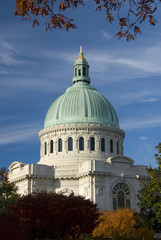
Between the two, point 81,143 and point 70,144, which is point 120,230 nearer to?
point 81,143

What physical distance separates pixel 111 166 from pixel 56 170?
8.51m

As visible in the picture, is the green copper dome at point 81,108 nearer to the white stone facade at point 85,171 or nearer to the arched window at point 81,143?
the white stone facade at point 85,171

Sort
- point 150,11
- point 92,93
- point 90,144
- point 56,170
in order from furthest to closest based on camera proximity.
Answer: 1. point 92,93
2. point 90,144
3. point 56,170
4. point 150,11

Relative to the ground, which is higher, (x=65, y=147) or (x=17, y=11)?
(x=65, y=147)

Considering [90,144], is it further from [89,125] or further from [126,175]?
[126,175]

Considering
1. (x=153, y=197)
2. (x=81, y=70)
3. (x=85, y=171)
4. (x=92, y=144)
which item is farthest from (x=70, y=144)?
(x=153, y=197)

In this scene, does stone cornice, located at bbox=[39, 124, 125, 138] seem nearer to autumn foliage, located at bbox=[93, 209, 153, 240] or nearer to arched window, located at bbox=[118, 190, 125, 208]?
arched window, located at bbox=[118, 190, 125, 208]

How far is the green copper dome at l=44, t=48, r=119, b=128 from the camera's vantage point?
2712 inches

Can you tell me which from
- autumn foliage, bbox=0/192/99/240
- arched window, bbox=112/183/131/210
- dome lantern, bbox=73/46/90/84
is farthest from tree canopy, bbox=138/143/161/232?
dome lantern, bbox=73/46/90/84

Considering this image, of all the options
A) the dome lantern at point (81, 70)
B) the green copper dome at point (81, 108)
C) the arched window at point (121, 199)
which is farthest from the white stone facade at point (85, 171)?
the dome lantern at point (81, 70)

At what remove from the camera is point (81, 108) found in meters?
69.6

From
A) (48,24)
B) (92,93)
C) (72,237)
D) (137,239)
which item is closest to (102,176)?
(92,93)

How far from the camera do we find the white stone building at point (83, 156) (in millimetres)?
58656

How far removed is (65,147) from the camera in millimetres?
66312
